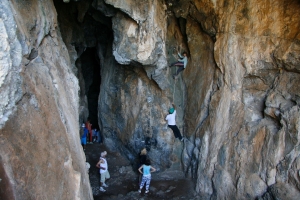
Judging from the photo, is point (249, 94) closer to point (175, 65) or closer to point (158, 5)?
point (175, 65)

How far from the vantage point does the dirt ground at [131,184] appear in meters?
8.34

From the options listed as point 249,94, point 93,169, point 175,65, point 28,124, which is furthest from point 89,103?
point 28,124

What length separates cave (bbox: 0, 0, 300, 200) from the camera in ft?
13.1

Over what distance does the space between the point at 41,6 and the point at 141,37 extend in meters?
2.99

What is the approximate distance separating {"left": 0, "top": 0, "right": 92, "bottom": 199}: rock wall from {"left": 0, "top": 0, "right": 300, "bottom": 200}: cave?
20 millimetres

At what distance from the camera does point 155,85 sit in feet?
30.6

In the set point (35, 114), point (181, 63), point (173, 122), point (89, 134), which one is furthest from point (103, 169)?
point (35, 114)

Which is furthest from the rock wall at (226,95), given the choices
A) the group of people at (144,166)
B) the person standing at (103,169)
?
the person standing at (103,169)

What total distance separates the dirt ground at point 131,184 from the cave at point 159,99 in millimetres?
42

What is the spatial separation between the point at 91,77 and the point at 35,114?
983 cm

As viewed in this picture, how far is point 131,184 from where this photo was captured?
9.04 m

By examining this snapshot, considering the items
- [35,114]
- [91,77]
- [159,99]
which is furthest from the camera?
[91,77]

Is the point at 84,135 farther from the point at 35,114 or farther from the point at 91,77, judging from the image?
the point at 35,114

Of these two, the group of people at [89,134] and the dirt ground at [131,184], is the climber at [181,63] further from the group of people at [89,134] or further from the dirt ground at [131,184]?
the group of people at [89,134]
